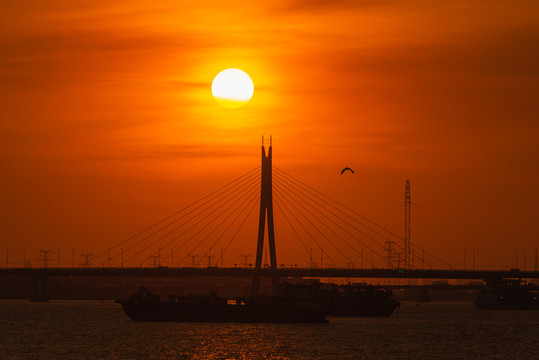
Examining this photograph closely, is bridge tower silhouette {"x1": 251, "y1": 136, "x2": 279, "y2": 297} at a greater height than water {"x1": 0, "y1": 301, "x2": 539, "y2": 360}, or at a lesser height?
greater

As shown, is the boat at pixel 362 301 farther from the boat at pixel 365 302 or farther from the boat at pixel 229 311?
the boat at pixel 229 311

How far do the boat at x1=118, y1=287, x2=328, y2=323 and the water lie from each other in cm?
523

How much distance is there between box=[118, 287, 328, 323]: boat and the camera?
5453 inches

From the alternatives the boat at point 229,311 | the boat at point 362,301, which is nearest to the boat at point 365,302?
the boat at point 362,301

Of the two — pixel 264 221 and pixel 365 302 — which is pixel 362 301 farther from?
pixel 264 221

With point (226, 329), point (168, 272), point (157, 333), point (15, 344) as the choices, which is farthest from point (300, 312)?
point (168, 272)

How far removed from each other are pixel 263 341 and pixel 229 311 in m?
41.2

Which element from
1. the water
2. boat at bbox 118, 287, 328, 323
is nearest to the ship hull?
boat at bbox 118, 287, 328, 323

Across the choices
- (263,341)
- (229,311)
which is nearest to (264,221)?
(229,311)

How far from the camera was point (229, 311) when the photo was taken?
462 ft

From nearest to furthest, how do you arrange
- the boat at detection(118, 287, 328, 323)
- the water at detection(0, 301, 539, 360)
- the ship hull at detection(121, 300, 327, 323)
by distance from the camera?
the water at detection(0, 301, 539, 360)
the boat at detection(118, 287, 328, 323)
the ship hull at detection(121, 300, 327, 323)

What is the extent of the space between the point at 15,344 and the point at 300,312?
51.8 m

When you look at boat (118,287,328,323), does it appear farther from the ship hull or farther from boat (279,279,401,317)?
boat (279,279,401,317)

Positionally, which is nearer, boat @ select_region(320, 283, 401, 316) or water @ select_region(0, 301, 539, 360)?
water @ select_region(0, 301, 539, 360)
